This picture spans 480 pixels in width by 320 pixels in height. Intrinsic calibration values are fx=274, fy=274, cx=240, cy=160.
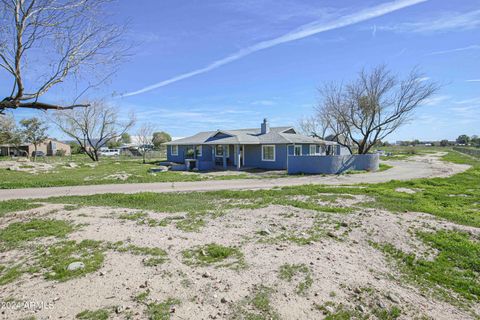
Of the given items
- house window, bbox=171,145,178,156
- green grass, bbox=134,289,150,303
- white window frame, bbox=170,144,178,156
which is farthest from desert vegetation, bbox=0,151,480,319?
house window, bbox=171,145,178,156

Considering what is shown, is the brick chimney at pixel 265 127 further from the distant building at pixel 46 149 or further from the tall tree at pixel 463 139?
the tall tree at pixel 463 139

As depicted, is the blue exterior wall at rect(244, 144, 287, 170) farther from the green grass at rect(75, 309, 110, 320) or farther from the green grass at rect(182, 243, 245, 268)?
the green grass at rect(75, 309, 110, 320)

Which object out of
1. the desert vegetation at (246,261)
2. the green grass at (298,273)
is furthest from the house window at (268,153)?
the green grass at (298,273)

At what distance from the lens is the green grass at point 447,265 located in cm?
403

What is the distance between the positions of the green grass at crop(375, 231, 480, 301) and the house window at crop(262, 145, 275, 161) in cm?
1667

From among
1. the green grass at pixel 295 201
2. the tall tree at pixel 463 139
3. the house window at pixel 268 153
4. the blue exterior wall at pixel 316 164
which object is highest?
the tall tree at pixel 463 139

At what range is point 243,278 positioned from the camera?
3.98 metres

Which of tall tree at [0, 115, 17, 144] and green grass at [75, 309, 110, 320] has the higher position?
tall tree at [0, 115, 17, 144]

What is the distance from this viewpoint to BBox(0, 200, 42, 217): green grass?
8451mm

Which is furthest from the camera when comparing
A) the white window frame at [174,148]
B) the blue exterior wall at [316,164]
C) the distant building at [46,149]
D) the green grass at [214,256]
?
the distant building at [46,149]

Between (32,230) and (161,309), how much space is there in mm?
4852

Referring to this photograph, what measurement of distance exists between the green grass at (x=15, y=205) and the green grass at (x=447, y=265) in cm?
1002

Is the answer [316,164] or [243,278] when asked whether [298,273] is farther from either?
[316,164]


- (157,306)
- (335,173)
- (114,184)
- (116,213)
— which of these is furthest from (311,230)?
(335,173)
